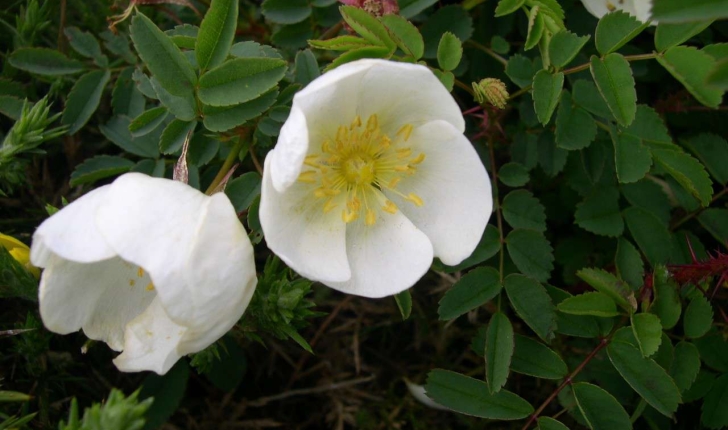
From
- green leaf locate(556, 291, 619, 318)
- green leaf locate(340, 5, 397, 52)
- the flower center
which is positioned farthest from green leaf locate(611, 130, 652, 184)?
green leaf locate(340, 5, 397, 52)

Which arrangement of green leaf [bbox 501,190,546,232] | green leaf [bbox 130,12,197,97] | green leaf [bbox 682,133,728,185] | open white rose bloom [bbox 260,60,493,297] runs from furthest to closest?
green leaf [bbox 682,133,728,185] < green leaf [bbox 501,190,546,232] < green leaf [bbox 130,12,197,97] < open white rose bloom [bbox 260,60,493,297]

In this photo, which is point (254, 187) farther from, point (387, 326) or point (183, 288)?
point (387, 326)

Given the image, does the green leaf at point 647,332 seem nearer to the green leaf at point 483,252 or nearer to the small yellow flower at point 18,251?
the green leaf at point 483,252

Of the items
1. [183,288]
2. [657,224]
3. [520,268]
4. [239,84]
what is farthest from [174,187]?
[657,224]

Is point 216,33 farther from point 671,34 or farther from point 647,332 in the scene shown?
→ point 647,332

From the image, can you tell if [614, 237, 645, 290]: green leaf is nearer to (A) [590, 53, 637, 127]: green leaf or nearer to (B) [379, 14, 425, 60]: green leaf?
(A) [590, 53, 637, 127]: green leaf

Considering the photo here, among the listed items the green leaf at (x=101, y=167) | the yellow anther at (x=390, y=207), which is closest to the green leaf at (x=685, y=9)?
the yellow anther at (x=390, y=207)

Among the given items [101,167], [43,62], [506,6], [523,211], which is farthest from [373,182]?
[43,62]
